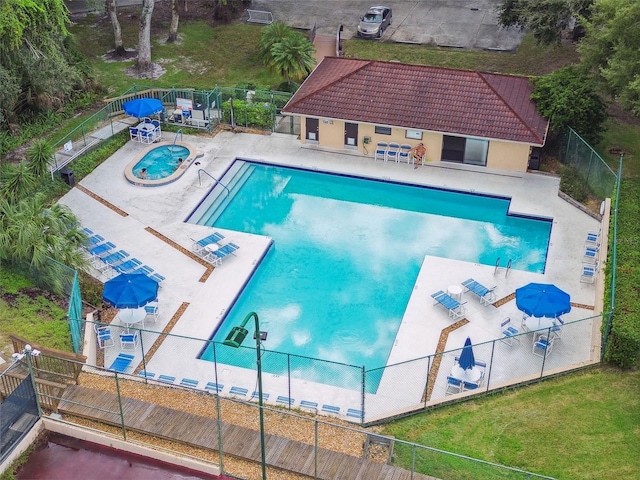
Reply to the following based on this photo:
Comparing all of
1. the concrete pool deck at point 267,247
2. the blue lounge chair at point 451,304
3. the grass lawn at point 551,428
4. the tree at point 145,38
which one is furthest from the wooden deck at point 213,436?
the tree at point 145,38

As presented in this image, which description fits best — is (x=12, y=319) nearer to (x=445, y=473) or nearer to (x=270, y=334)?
(x=270, y=334)

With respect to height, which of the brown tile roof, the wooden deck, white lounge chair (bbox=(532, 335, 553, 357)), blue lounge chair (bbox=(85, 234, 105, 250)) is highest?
the brown tile roof

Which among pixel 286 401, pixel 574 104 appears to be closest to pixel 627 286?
pixel 574 104

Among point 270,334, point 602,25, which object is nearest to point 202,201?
point 270,334

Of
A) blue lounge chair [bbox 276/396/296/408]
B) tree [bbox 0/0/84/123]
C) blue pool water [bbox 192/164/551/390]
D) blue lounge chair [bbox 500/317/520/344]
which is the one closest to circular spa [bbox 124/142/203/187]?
blue pool water [bbox 192/164/551/390]

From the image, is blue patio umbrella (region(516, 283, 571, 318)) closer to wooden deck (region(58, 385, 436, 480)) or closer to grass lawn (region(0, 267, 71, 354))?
wooden deck (region(58, 385, 436, 480))

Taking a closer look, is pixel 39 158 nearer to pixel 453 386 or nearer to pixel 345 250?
pixel 345 250

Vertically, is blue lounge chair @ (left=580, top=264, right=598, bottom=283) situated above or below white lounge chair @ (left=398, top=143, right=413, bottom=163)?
below
